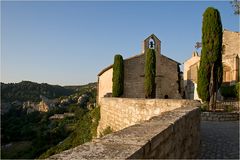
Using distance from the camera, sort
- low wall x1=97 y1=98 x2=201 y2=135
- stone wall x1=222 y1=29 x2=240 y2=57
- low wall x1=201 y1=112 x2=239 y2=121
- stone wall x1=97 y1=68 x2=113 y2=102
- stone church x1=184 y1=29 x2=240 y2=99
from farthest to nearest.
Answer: stone wall x1=222 y1=29 x2=240 y2=57 → stone church x1=184 y1=29 x2=240 y2=99 → stone wall x1=97 y1=68 x2=113 y2=102 → low wall x1=201 y1=112 x2=239 y2=121 → low wall x1=97 y1=98 x2=201 y2=135

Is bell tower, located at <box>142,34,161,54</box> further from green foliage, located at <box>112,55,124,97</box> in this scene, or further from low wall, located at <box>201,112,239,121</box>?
low wall, located at <box>201,112,239,121</box>

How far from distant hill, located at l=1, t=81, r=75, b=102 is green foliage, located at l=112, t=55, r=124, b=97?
107 feet

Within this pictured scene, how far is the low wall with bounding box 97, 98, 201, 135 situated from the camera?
8.84 meters

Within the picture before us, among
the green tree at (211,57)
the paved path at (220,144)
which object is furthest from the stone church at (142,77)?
the paved path at (220,144)

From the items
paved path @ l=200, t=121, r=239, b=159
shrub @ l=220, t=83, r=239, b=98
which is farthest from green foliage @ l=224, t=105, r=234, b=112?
shrub @ l=220, t=83, r=239, b=98

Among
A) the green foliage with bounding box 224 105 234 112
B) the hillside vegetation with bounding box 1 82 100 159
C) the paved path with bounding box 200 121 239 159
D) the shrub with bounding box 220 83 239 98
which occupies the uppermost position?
the shrub with bounding box 220 83 239 98

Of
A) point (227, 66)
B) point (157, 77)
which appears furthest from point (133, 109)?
point (227, 66)

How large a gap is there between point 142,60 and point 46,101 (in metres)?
30.4

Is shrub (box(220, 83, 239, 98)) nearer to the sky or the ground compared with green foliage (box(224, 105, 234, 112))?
nearer to the sky

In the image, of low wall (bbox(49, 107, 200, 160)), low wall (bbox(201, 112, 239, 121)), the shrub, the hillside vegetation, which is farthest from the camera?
the shrub

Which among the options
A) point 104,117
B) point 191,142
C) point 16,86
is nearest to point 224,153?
point 191,142

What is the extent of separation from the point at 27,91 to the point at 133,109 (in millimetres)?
49982

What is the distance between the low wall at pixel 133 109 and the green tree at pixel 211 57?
4.75 metres

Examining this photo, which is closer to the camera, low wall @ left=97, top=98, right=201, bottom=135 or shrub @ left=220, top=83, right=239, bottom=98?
low wall @ left=97, top=98, right=201, bottom=135
